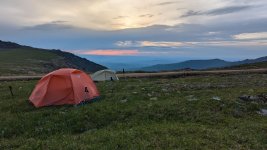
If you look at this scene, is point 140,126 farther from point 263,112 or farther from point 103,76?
point 103,76

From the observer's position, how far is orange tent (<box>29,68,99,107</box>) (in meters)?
24.9

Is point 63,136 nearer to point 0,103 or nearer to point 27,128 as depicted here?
point 27,128

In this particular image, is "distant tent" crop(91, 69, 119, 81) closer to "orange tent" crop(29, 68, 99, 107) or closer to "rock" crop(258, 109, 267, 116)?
"orange tent" crop(29, 68, 99, 107)

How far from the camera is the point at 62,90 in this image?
82.7 ft

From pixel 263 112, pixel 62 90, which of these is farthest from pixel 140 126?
pixel 62 90

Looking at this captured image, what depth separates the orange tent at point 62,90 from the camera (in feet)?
81.7

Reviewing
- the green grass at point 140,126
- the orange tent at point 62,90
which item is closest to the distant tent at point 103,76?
the orange tent at point 62,90

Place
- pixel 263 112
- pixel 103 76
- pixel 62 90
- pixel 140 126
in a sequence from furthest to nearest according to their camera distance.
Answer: pixel 103 76 → pixel 62 90 → pixel 263 112 → pixel 140 126

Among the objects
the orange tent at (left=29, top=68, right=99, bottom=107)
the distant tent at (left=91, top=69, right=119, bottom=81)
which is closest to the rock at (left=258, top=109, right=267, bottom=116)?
the orange tent at (left=29, top=68, right=99, bottom=107)

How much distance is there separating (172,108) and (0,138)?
370 inches

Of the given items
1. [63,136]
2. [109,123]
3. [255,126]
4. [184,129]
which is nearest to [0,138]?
[63,136]

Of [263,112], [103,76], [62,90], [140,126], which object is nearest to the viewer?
[140,126]

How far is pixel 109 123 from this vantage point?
18828 mm

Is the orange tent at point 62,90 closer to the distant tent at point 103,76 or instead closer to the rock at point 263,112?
the rock at point 263,112
